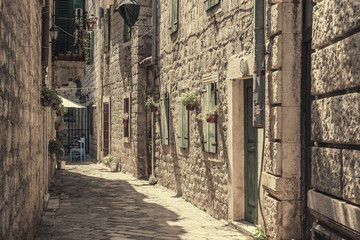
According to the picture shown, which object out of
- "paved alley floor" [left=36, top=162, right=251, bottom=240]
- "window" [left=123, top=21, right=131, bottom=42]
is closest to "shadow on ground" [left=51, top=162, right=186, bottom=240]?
"paved alley floor" [left=36, top=162, right=251, bottom=240]

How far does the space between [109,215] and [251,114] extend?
3.01 m

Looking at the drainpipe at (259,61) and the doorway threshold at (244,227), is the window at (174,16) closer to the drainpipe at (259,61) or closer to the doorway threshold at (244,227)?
the drainpipe at (259,61)

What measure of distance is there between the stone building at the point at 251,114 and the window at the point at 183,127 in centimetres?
4

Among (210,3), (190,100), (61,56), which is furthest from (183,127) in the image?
(61,56)

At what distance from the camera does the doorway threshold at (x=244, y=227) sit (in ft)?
21.5

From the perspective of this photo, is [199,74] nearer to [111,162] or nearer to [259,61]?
[259,61]

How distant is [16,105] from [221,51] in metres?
4.25

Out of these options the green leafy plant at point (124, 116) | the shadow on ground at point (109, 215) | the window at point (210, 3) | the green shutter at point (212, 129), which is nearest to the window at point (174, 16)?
the window at point (210, 3)

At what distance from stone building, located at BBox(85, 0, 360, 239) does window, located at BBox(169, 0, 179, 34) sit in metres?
0.04

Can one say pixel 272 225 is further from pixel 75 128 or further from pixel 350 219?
pixel 75 128

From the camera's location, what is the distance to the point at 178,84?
33.8 ft

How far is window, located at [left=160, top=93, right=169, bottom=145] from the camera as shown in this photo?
11.1 meters

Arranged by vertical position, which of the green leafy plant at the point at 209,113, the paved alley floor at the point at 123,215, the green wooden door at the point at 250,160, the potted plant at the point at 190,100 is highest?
the potted plant at the point at 190,100

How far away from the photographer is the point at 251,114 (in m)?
7.11
